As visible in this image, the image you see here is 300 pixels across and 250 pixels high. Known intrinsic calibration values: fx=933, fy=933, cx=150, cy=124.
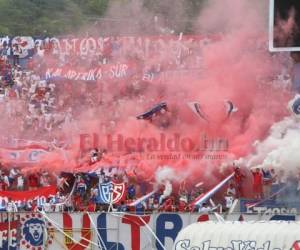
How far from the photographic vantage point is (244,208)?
2116 centimetres

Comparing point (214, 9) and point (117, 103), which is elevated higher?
point (214, 9)

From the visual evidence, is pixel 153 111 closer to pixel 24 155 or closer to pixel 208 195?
pixel 208 195

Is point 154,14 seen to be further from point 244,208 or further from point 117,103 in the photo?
point 244,208

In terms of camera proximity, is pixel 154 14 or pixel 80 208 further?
pixel 154 14

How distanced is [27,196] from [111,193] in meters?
2.56

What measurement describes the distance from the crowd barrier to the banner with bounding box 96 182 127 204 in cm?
441

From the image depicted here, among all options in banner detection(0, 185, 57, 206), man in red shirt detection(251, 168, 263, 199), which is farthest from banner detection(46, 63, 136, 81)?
man in red shirt detection(251, 168, 263, 199)

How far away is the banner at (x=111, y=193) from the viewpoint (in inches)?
912

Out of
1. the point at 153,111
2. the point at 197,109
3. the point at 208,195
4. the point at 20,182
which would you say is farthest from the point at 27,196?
the point at 197,109

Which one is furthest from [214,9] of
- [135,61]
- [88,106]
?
[88,106]

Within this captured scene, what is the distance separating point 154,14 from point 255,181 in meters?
6.61

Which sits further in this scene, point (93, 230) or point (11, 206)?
point (11, 206)

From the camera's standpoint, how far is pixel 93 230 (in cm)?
1797

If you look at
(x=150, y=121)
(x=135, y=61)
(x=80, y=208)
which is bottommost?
(x=80, y=208)
